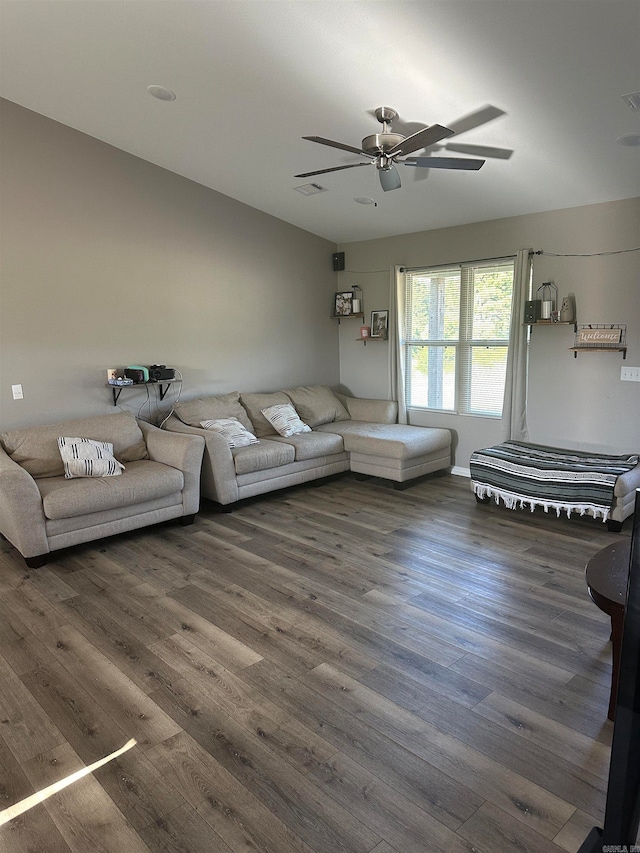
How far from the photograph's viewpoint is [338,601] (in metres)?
3.08

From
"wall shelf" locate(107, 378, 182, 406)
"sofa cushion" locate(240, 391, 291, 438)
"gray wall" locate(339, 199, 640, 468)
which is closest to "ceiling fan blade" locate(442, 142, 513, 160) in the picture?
"gray wall" locate(339, 199, 640, 468)

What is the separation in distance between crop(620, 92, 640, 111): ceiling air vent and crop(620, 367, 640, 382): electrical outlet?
2.09m

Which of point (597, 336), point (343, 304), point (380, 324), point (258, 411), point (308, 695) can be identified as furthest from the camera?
point (343, 304)

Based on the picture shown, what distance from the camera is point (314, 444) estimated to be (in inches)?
204

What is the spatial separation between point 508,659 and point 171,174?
4.78 metres

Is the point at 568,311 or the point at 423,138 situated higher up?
the point at 423,138

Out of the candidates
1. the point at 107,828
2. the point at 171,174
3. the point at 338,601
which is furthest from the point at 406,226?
the point at 107,828

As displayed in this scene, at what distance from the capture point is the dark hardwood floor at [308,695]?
171 cm

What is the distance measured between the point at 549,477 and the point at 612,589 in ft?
7.19

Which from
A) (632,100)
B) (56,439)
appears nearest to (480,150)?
(632,100)

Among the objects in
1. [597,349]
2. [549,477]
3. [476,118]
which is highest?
[476,118]

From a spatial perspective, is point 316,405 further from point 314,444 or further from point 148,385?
point 148,385

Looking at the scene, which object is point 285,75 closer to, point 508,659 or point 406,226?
point 406,226

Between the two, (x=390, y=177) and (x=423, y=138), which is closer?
(x=423, y=138)
